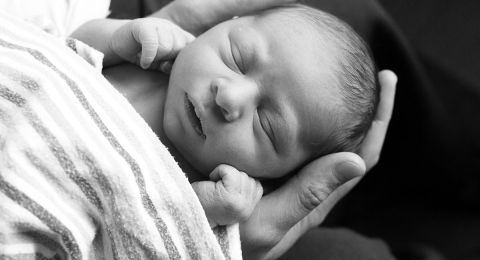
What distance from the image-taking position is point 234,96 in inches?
32.4

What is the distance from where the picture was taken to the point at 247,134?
34.8 inches

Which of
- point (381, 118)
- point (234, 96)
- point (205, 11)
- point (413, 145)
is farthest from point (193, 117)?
point (413, 145)

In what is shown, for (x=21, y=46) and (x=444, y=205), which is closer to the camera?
(x=21, y=46)

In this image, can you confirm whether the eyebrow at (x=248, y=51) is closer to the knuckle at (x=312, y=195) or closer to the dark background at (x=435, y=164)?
the knuckle at (x=312, y=195)

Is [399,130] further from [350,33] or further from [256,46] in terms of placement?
[256,46]

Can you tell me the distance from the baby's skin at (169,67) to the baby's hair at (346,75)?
0.51 feet

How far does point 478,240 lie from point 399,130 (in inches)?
13.5

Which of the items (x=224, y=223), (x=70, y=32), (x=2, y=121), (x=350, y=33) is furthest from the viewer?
(x=70, y=32)

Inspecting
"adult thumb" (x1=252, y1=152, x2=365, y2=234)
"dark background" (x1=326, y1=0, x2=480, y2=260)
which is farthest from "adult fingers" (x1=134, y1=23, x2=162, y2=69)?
"dark background" (x1=326, y1=0, x2=480, y2=260)

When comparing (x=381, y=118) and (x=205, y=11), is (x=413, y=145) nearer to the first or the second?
(x=381, y=118)

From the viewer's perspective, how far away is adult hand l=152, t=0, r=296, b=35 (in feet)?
3.82

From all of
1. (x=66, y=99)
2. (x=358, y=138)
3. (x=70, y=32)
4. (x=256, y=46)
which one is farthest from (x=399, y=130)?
(x=66, y=99)

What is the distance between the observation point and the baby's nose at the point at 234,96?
82cm

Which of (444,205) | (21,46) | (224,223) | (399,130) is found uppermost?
(21,46)
